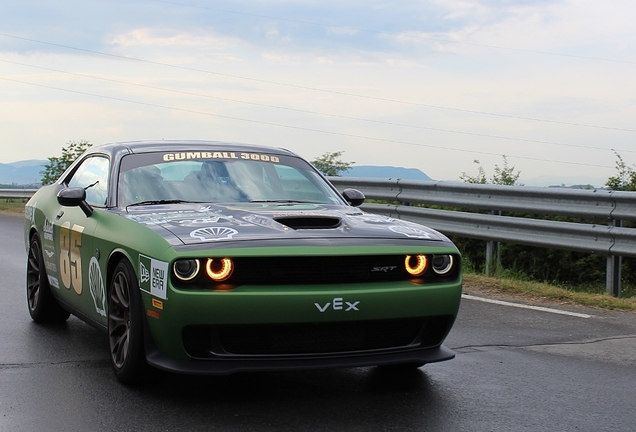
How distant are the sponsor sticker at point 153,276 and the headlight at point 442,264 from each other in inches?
56.8

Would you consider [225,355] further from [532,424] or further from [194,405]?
[532,424]

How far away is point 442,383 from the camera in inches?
211

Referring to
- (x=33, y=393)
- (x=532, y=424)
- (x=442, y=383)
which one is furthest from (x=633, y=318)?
(x=33, y=393)

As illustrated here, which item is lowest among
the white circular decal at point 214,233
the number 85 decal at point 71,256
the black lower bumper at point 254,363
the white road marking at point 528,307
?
the white road marking at point 528,307

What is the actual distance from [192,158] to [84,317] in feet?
4.12

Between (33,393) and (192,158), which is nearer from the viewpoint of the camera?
(33,393)

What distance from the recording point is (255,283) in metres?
4.69

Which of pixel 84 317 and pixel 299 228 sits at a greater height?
pixel 299 228

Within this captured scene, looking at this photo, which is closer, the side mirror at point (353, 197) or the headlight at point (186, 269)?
the headlight at point (186, 269)

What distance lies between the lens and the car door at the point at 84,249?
5828 mm

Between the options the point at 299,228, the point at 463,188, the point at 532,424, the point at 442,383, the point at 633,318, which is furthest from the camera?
the point at 463,188

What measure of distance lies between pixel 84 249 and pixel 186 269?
5.21ft

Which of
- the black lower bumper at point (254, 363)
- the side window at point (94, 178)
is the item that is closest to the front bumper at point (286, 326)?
the black lower bumper at point (254, 363)

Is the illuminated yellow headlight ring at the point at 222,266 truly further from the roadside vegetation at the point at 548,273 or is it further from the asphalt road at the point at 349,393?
the roadside vegetation at the point at 548,273
